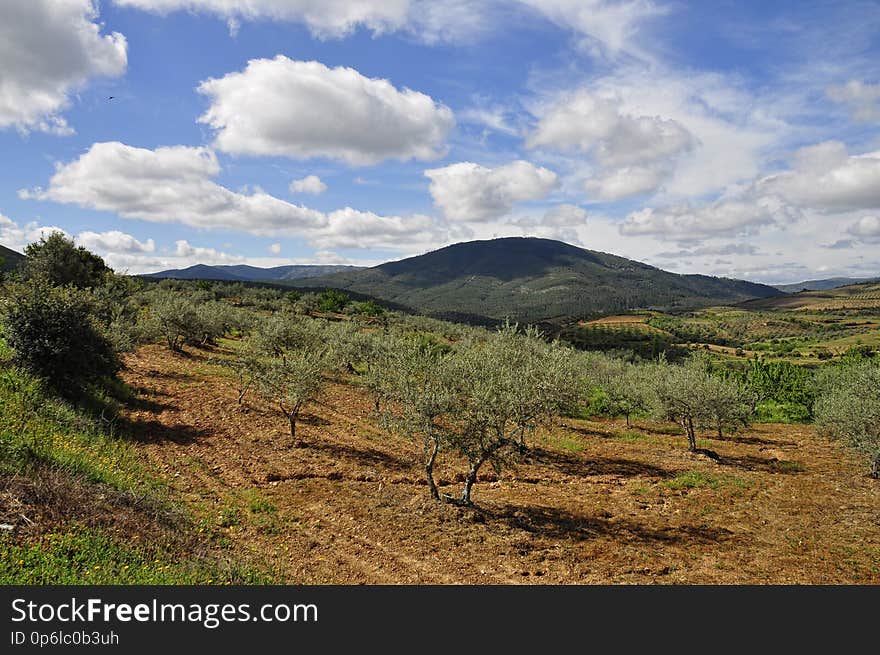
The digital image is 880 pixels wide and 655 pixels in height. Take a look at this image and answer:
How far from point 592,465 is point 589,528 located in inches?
455

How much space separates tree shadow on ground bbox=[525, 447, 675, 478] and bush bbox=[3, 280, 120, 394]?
82.9ft

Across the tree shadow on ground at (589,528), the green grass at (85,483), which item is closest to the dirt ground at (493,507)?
the tree shadow on ground at (589,528)

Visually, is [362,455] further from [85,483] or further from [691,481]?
[691,481]

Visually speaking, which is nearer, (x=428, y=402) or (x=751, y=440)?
(x=428, y=402)

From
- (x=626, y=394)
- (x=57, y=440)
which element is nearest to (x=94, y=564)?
(x=57, y=440)

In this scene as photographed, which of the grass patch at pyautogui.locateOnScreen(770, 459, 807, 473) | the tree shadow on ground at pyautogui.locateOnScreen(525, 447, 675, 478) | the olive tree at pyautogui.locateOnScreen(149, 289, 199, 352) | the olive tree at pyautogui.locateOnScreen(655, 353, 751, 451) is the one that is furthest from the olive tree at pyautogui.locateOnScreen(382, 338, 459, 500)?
A: the olive tree at pyautogui.locateOnScreen(149, 289, 199, 352)

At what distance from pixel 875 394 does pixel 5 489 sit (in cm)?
4359

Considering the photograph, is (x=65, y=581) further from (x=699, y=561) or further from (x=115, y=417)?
(x=699, y=561)

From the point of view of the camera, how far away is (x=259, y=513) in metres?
15.9

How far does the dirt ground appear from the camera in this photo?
14.2 meters

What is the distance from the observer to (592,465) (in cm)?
2862

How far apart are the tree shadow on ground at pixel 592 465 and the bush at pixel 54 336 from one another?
25.3 meters

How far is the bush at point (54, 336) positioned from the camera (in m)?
19.3

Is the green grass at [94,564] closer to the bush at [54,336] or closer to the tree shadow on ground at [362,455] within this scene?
the tree shadow on ground at [362,455]
